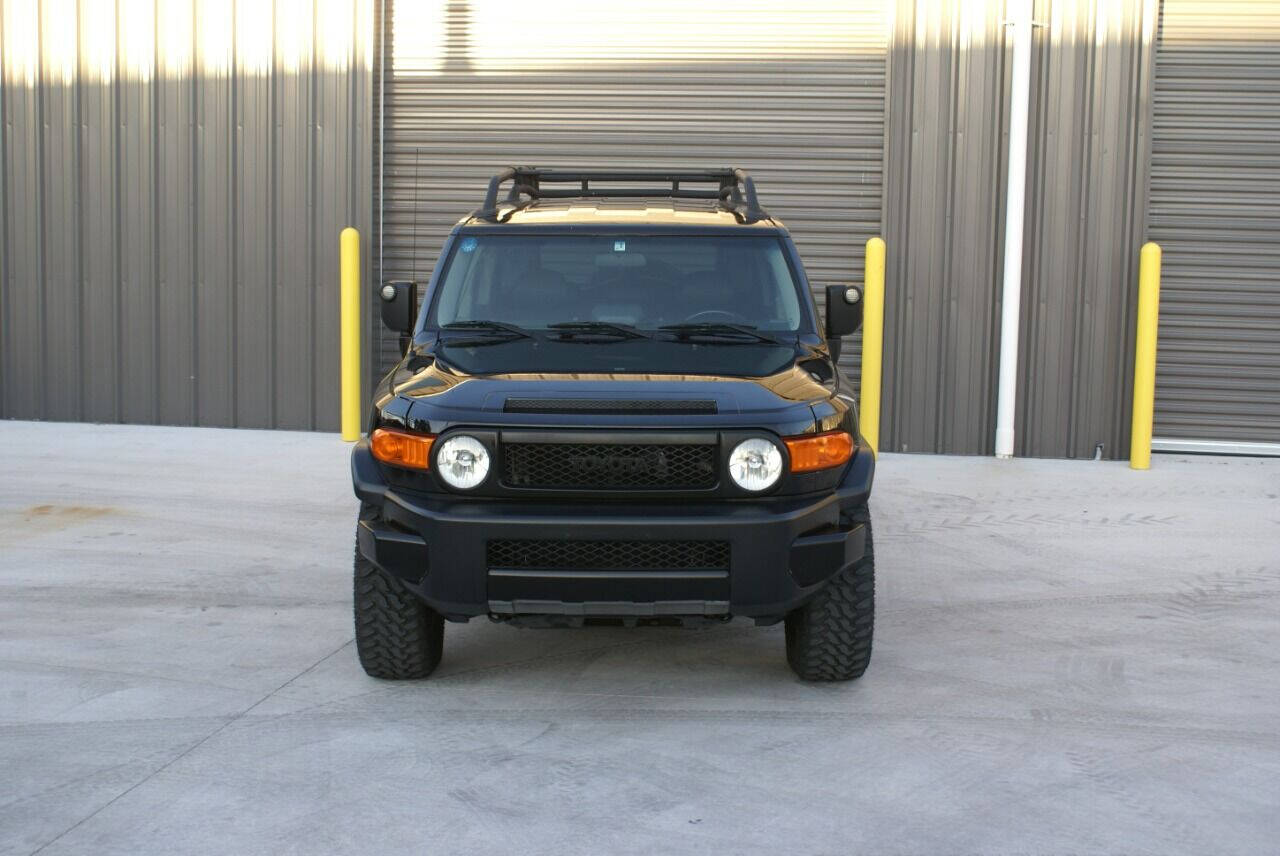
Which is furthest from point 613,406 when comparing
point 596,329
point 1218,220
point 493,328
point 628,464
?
point 1218,220

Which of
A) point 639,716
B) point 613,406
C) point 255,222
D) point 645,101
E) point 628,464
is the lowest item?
point 639,716

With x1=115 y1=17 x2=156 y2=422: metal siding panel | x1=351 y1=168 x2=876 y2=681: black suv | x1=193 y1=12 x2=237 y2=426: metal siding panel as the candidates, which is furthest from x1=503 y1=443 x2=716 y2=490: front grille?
x1=115 y1=17 x2=156 y2=422: metal siding panel

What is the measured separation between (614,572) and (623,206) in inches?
88.3

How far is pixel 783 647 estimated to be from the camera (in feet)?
18.9

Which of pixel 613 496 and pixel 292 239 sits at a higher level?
pixel 292 239

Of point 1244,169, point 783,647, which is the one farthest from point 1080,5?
point 783,647

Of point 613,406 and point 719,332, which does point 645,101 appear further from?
point 613,406

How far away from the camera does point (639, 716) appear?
191 inches

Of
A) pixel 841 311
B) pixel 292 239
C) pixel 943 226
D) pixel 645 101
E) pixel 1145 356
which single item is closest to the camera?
pixel 841 311

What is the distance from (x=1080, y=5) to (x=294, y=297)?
6654 millimetres

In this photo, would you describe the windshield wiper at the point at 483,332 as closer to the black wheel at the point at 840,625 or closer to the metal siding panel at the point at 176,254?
the black wheel at the point at 840,625

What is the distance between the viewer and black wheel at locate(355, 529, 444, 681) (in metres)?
5.00

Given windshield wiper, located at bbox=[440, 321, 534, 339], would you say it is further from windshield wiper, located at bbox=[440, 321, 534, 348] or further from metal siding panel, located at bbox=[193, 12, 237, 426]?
metal siding panel, located at bbox=[193, 12, 237, 426]

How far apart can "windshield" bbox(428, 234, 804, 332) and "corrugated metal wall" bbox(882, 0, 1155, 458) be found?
19.6 feet
